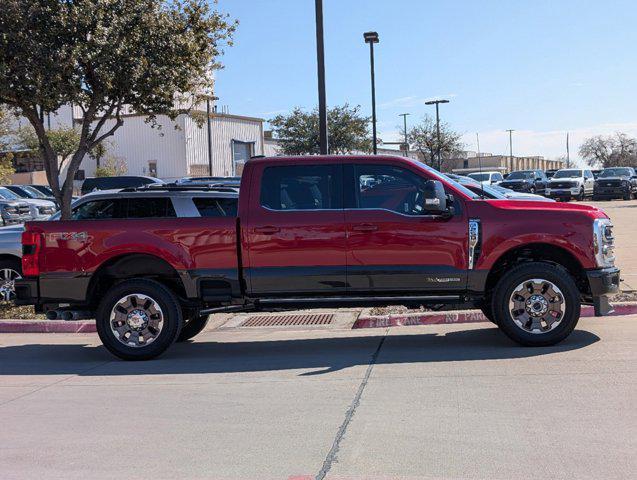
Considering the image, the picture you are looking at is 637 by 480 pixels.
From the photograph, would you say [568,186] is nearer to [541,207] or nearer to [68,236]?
[541,207]

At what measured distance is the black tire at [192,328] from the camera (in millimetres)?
9633

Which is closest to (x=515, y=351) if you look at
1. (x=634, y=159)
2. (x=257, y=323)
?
(x=257, y=323)

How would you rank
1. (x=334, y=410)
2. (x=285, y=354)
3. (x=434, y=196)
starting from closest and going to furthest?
1. (x=334, y=410)
2. (x=434, y=196)
3. (x=285, y=354)

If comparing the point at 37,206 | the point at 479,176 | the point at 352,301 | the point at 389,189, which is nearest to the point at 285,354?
the point at 352,301

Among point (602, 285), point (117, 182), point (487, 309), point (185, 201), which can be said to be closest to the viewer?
point (602, 285)

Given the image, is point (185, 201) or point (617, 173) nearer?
point (185, 201)

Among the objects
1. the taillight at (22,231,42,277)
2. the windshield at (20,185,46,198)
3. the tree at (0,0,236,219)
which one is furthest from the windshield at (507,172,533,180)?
the taillight at (22,231,42,277)

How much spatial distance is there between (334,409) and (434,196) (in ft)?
8.69

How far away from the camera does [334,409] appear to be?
20.1 feet

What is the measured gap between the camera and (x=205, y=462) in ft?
16.4

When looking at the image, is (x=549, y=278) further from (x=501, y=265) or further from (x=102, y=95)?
(x=102, y=95)

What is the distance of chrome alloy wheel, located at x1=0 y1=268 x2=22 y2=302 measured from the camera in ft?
38.4

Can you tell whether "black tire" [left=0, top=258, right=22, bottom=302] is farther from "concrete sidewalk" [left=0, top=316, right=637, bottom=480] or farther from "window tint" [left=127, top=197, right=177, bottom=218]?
"window tint" [left=127, top=197, right=177, bottom=218]

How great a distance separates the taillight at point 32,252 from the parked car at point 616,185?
39.7 metres
